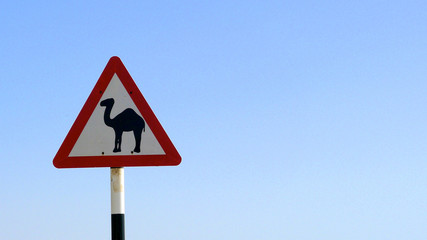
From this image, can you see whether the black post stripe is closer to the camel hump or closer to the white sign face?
the white sign face

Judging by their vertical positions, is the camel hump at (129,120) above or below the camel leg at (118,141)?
above

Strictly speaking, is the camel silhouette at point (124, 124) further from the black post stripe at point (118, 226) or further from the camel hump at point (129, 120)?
the black post stripe at point (118, 226)

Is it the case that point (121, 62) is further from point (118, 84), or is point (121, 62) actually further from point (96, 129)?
point (96, 129)

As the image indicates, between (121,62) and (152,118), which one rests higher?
(121,62)

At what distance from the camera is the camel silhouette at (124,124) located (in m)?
3.18

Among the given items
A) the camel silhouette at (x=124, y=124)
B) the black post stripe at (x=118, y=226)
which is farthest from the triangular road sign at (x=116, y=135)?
the black post stripe at (x=118, y=226)

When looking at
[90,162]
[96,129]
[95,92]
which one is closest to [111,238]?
[90,162]

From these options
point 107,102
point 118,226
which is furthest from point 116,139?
point 118,226

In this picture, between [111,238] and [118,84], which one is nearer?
[111,238]

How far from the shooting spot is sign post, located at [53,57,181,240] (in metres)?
3.14

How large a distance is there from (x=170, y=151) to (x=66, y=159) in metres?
0.67

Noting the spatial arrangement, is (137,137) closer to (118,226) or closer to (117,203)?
(117,203)

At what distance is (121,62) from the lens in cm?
338

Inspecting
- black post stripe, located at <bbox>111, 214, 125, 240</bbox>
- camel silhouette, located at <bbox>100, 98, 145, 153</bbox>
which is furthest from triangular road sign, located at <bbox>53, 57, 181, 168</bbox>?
black post stripe, located at <bbox>111, 214, 125, 240</bbox>
